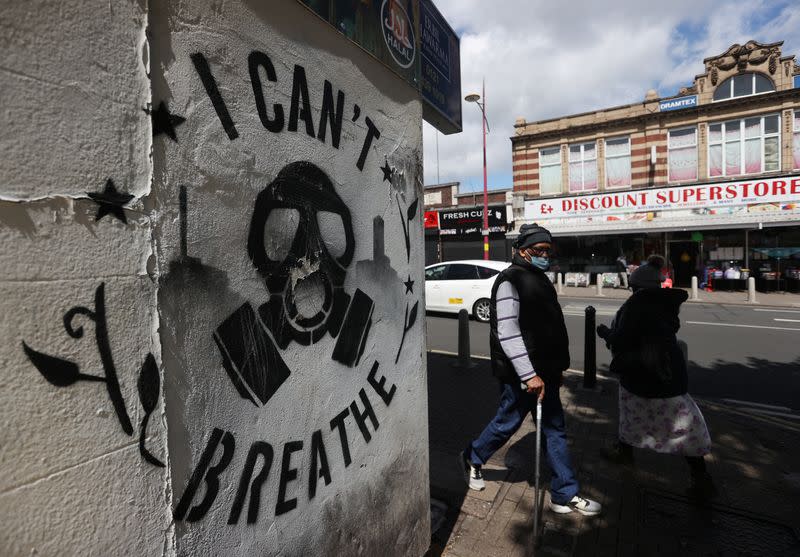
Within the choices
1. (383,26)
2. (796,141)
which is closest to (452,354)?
(383,26)

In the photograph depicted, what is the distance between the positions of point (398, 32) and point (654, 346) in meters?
2.68

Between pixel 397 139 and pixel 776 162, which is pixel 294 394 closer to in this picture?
pixel 397 139

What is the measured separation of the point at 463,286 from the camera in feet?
34.9

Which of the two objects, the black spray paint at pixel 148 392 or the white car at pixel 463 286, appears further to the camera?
the white car at pixel 463 286

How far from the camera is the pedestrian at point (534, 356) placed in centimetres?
296

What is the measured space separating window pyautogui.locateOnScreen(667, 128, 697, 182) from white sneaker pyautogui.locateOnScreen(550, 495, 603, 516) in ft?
62.2

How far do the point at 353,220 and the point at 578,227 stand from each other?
1894 cm

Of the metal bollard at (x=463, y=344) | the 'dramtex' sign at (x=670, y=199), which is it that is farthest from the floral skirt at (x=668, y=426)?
the 'dramtex' sign at (x=670, y=199)

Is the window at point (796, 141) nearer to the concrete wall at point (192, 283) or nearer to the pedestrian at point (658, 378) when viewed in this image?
the pedestrian at point (658, 378)

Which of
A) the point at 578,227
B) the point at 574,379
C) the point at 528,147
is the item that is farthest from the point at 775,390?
the point at 528,147

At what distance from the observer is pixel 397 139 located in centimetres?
238

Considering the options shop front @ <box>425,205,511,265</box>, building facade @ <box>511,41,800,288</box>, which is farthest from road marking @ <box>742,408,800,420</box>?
shop front @ <box>425,205,511,265</box>

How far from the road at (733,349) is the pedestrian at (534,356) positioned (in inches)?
128

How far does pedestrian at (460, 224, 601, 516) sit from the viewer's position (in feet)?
9.73
